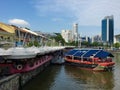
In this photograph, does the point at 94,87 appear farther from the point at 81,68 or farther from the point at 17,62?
the point at 81,68

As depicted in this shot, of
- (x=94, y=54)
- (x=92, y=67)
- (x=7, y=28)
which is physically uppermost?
(x=7, y=28)

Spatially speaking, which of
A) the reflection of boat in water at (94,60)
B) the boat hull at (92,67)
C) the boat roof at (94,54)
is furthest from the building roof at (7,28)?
the boat hull at (92,67)

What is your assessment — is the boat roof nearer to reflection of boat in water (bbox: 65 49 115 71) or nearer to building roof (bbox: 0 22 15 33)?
reflection of boat in water (bbox: 65 49 115 71)

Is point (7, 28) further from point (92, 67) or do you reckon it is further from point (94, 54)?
point (92, 67)

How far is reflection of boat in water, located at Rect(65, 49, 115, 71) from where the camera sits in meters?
42.3

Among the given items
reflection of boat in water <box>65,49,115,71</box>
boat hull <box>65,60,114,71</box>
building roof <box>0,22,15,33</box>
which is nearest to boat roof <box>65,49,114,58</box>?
reflection of boat in water <box>65,49,115,71</box>

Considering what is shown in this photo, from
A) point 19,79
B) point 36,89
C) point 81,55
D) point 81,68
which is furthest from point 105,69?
point 19,79

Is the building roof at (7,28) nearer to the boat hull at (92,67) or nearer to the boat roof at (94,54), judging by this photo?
the boat roof at (94,54)

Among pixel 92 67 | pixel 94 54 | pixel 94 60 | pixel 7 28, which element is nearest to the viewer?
pixel 92 67

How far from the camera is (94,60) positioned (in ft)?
145

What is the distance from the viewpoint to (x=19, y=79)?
23.3m

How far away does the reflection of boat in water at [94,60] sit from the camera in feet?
139

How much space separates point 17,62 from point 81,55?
2667cm

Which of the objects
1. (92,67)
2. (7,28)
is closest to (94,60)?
(92,67)
